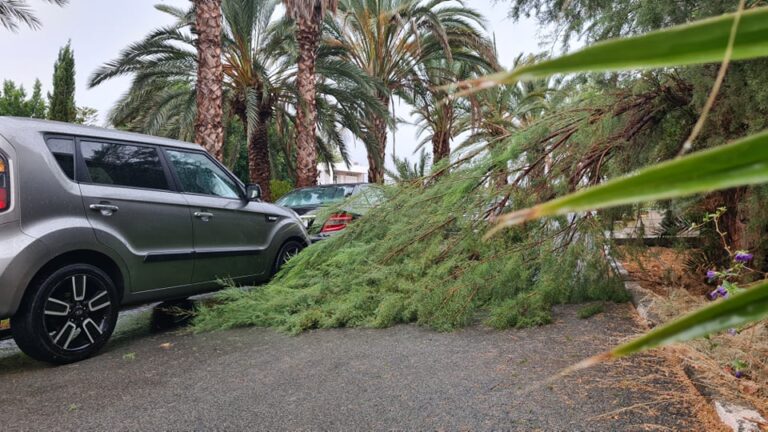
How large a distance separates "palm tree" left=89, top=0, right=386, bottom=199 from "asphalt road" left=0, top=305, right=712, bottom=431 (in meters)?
10.4

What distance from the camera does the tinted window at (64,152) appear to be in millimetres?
4125

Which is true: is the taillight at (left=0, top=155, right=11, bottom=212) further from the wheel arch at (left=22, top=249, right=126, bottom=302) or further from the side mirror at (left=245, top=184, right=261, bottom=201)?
the side mirror at (left=245, top=184, right=261, bottom=201)

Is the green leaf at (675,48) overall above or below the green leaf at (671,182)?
above

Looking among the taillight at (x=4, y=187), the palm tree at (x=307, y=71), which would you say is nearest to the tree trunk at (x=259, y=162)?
the palm tree at (x=307, y=71)

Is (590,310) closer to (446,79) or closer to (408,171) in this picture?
(408,171)

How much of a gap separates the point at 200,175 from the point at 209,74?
17.6 feet

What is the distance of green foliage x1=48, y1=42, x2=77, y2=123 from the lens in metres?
23.1

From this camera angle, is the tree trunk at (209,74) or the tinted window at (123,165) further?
the tree trunk at (209,74)

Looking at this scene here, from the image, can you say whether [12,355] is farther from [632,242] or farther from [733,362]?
[632,242]

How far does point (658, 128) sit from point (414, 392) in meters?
3.22

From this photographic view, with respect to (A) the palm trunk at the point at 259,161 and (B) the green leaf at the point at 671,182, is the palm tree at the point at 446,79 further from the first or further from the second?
(B) the green leaf at the point at 671,182

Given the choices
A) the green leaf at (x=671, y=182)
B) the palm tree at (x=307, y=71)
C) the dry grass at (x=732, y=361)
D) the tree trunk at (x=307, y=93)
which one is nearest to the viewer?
the green leaf at (x=671, y=182)

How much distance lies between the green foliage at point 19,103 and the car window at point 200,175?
30618 millimetres

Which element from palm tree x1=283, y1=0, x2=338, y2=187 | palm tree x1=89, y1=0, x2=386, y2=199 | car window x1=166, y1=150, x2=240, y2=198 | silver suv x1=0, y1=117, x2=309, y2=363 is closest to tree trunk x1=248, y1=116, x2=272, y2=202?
palm tree x1=89, y1=0, x2=386, y2=199
